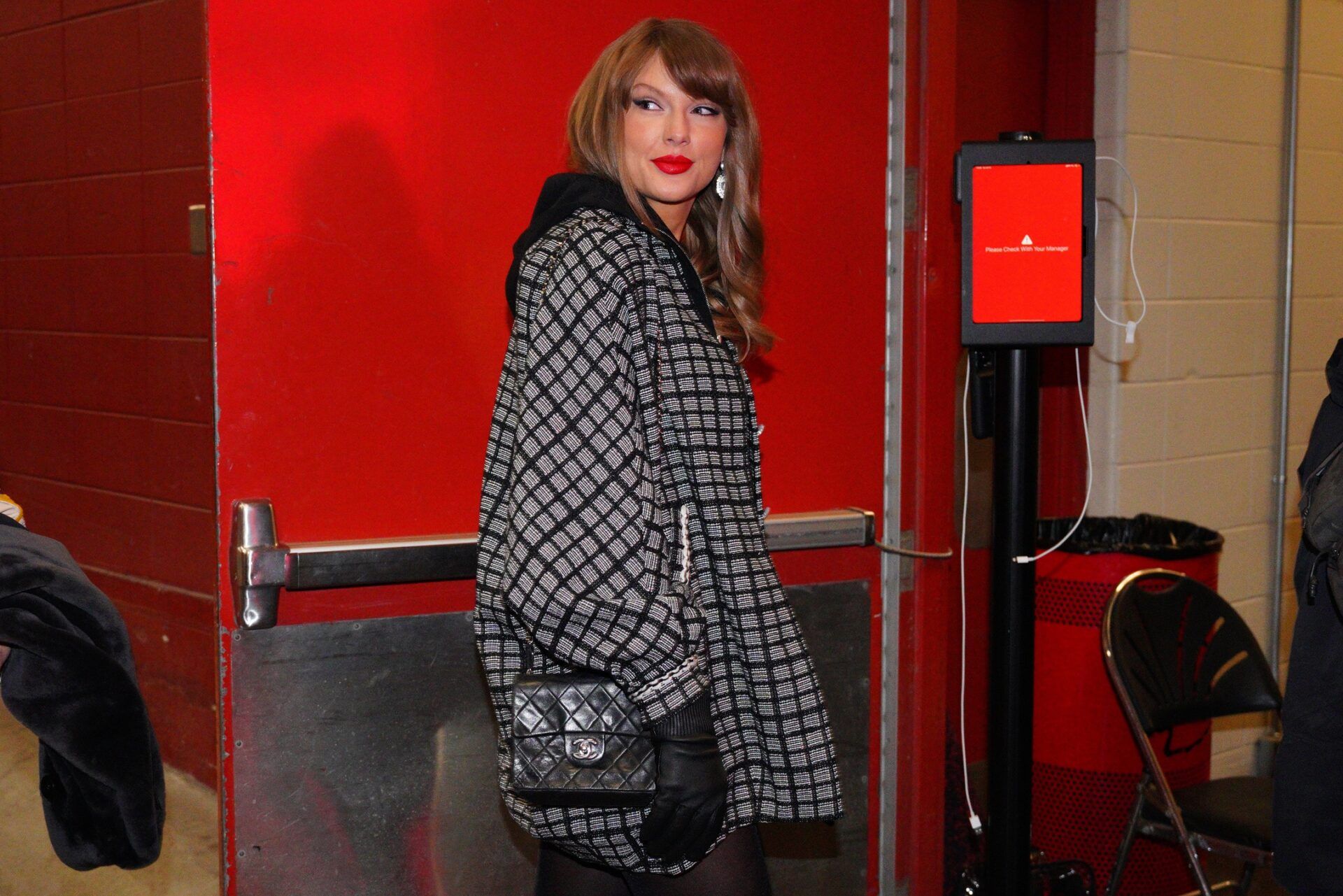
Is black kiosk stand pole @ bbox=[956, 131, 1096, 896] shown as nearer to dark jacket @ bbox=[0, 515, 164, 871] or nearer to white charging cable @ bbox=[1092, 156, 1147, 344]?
white charging cable @ bbox=[1092, 156, 1147, 344]

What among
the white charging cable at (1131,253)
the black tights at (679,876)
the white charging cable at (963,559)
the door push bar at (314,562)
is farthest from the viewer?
the white charging cable at (1131,253)

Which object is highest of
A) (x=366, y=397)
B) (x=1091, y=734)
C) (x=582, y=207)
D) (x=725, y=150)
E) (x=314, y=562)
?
(x=725, y=150)

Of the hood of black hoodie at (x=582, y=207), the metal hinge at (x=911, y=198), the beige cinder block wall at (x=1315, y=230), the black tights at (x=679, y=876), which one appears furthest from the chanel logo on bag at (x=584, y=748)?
the beige cinder block wall at (x=1315, y=230)

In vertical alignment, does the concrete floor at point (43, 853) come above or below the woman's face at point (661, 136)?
below

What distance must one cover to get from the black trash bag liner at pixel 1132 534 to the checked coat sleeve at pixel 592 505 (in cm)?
160

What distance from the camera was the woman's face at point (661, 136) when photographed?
5.61 feet

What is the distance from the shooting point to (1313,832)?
165 cm

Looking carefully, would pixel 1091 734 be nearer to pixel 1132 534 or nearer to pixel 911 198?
pixel 1132 534

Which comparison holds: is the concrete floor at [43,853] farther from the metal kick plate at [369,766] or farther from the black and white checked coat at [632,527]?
the black and white checked coat at [632,527]

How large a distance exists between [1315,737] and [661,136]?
121cm

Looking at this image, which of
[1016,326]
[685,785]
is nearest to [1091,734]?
[1016,326]

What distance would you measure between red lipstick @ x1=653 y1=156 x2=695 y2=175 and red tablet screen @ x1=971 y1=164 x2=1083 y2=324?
68 cm

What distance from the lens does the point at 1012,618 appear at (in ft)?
7.29

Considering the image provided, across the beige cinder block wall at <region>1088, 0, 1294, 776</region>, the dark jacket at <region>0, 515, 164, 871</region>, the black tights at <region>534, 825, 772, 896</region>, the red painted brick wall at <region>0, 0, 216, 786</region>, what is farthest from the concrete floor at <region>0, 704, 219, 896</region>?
the beige cinder block wall at <region>1088, 0, 1294, 776</region>
